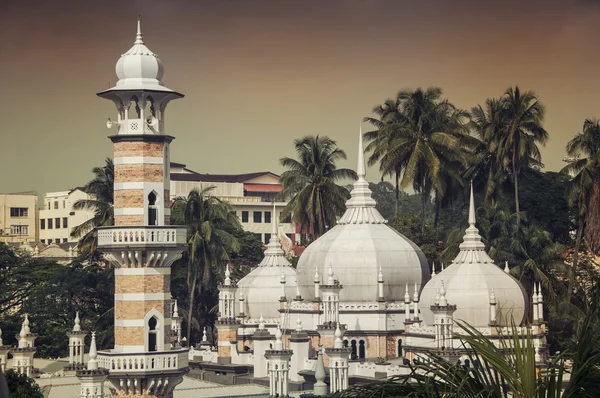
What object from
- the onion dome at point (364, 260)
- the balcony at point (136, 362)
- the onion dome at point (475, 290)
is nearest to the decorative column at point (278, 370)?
the balcony at point (136, 362)

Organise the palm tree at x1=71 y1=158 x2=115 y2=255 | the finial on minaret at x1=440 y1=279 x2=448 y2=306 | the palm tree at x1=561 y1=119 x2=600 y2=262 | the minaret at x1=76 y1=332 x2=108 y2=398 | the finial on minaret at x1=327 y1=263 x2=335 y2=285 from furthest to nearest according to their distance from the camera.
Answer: the palm tree at x1=71 y1=158 x2=115 y2=255
the palm tree at x1=561 y1=119 x2=600 y2=262
the finial on minaret at x1=327 y1=263 x2=335 y2=285
the finial on minaret at x1=440 y1=279 x2=448 y2=306
the minaret at x1=76 y1=332 x2=108 y2=398

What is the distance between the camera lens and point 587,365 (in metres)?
21.9

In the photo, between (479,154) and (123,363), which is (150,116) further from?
(479,154)

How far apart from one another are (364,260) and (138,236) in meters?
21.9

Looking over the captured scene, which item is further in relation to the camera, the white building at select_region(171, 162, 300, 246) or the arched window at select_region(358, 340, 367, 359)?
the white building at select_region(171, 162, 300, 246)

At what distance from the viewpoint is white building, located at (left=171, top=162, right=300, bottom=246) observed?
149m

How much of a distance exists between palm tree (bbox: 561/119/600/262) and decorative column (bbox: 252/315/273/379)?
19.3 m

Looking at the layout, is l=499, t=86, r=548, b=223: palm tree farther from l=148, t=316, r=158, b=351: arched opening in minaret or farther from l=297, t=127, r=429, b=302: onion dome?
l=148, t=316, r=158, b=351: arched opening in minaret

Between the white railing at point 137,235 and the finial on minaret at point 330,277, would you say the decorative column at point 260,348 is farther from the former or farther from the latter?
the white railing at point 137,235

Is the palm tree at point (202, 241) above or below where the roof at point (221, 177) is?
below

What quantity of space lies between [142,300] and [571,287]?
104 ft

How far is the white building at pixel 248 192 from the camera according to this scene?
14912 cm

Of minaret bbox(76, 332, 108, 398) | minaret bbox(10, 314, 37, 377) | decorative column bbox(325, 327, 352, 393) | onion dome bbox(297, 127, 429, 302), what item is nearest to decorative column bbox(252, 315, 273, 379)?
onion dome bbox(297, 127, 429, 302)

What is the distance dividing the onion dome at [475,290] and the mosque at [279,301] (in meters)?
0.07
